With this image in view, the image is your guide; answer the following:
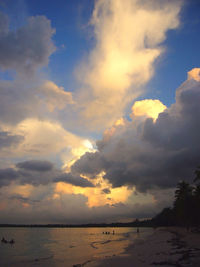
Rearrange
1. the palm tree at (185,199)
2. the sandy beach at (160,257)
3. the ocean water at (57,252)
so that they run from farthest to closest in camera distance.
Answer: the palm tree at (185,199)
the ocean water at (57,252)
the sandy beach at (160,257)

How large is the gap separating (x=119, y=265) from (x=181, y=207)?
41.9 metres

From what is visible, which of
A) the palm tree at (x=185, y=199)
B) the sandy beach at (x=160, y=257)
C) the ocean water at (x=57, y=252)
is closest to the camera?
the sandy beach at (x=160, y=257)

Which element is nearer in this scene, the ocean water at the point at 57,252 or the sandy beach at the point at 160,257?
the sandy beach at the point at 160,257

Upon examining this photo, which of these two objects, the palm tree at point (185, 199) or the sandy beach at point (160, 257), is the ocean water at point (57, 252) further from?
the palm tree at point (185, 199)

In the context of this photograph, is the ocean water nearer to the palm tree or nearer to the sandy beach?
Result: the sandy beach

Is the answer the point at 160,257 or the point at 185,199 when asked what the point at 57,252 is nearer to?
the point at 160,257

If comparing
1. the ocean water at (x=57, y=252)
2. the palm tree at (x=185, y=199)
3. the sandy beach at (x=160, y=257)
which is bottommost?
the ocean water at (x=57, y=252)

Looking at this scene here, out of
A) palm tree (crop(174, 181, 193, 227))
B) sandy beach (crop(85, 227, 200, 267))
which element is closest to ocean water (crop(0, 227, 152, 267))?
sandy beach (crop(85, 227, 200, 267))

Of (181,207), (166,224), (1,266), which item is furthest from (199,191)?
(166,224)

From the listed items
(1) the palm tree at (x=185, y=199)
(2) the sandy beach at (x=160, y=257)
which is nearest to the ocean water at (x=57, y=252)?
(2) the sandy beach at (x=160, y=257)

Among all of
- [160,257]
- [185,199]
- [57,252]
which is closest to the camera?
[160,257]

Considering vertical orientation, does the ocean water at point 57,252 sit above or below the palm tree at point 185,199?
below

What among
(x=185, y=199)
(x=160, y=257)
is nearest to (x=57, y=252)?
(x=160, y=257)

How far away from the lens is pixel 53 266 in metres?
29.1
